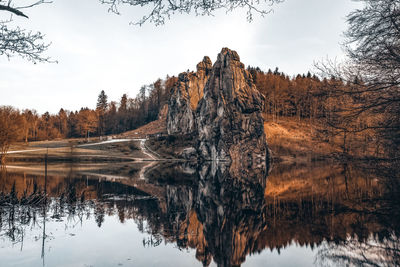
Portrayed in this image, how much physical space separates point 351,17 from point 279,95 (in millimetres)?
79530

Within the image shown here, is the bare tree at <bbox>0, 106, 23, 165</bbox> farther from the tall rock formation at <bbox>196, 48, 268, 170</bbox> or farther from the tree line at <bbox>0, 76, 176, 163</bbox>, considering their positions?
the tree line at <bbox>0, 76, 176, 163</bbox>

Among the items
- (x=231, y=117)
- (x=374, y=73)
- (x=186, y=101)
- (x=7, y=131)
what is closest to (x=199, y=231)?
(x=374, y=73)

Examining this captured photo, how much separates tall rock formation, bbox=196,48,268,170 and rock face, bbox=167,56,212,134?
55.4 ft

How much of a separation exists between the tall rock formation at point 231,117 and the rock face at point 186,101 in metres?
16.9

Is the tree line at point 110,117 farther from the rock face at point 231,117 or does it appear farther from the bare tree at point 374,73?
the bare tree at point 374,73

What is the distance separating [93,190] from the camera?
19656 mm

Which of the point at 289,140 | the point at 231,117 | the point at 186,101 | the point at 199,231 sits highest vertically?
the point at 186,101

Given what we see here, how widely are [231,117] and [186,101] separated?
27.4 m

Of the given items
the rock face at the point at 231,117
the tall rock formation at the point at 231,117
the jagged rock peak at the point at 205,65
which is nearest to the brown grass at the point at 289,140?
A: the rock face at the point at 231,117

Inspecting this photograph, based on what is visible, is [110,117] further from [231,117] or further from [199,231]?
[199,231]

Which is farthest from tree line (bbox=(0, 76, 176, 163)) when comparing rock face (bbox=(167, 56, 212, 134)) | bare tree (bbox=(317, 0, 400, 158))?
bare tree (bbox=(317, 0, 400, 158))

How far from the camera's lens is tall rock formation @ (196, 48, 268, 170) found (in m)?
58.2

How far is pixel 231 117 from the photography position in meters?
59.9

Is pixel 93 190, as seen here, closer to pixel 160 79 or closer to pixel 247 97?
pixel 247 97
